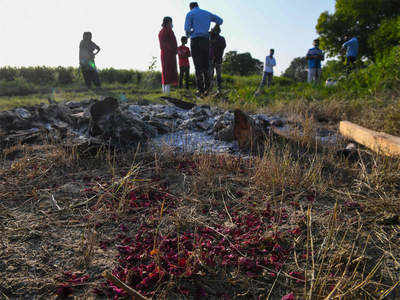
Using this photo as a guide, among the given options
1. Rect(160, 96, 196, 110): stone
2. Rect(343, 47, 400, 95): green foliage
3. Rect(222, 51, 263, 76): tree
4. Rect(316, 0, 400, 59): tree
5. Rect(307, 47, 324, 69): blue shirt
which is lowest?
Rect(160, 96, 196, 110): stone

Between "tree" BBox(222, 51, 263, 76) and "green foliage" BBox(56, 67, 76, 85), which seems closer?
"green foliage" BBox(56, 67, 76, 85)

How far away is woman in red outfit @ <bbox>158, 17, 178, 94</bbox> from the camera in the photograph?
7488 mm

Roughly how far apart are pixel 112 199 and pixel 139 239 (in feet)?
1.92

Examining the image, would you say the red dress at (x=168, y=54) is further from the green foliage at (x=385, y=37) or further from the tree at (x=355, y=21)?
the tree at (x=355, y=21)

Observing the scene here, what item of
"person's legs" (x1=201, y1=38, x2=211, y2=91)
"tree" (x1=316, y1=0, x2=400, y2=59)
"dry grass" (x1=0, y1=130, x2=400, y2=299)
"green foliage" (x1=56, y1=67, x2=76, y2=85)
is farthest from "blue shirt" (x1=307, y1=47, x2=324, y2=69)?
"green foliage" (x1=56, y1=67, x2=76, y2=85)

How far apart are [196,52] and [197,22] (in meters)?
0.65

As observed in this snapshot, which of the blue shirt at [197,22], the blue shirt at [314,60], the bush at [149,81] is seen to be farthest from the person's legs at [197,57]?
the blue shirt at [314,60]

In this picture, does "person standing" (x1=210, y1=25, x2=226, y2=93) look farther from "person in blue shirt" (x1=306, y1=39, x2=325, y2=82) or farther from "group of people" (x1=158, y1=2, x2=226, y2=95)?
"person in blue shirt" (x1=306, y1=39, x2=325, y2=82)

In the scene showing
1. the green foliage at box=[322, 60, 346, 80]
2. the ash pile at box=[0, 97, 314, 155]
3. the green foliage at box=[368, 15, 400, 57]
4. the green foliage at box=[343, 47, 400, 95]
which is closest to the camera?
the ash pile at box=[0, 97, 314, 155]

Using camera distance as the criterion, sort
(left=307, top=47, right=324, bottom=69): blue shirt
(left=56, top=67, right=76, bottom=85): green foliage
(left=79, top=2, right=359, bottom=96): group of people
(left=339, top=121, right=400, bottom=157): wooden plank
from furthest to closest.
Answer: (left=56, top=67, right=76, bottom=85): green foliage
(left=307, top=47, right=324, bottom=69): blue shirt
(left=79, top=2, right=359, bottom=96): group of people
(left=339, top=121, right=400, bottom=157): wooden plank

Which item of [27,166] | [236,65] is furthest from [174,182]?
[236,65]

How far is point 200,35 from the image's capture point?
613 cm

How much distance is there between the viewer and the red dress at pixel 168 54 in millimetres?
7582

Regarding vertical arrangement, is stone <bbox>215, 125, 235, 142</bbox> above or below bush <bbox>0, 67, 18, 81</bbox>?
below
